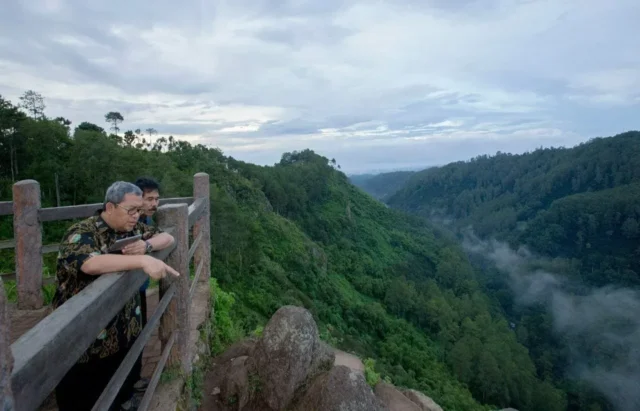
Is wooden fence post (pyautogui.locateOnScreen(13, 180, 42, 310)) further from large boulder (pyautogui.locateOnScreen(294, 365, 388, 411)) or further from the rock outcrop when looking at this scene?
large boulder (pyautogui.locateOnScreen(294, 365, 388, 411))

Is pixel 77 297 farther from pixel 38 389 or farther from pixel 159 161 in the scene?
pixel 159 161

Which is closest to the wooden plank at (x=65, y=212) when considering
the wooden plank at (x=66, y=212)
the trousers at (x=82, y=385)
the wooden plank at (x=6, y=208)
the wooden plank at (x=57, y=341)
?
the wooden plank at (x=66, y=212)

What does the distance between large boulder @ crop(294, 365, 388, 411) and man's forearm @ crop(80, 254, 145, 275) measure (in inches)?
110

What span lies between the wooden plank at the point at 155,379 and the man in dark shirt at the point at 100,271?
22cm

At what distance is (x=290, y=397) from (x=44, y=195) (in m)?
19.6

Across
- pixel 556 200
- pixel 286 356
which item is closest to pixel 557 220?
pixel 556 200

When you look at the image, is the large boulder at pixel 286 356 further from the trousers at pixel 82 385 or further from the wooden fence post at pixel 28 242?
the wooden fence post at pixel 28 242

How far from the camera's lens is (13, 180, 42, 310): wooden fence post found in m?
3.82

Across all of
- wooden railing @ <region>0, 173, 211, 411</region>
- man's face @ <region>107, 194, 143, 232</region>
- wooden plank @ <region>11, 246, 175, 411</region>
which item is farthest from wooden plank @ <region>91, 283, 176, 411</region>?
man's face @ <region>107, 194, 143, 232</region>

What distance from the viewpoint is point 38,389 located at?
975mm

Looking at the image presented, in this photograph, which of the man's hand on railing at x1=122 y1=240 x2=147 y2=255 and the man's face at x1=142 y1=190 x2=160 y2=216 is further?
the man's face at x1=142 y1=190 x2=160 y2=216

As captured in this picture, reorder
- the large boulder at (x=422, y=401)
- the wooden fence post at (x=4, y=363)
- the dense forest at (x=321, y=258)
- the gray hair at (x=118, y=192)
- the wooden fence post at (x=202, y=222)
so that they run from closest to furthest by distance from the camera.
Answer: the wooden fence post at (x=4, y=363) < the gray hair at (x=118, y=192) < the wooden fence post at (x=202, y=222) < the large boulder at (x=422, y=401) < the dense forest at (x=321, y=258)

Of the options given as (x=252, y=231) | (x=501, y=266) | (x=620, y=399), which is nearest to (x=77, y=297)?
(x=252, y=231)

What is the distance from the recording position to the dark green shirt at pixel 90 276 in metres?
2.09
